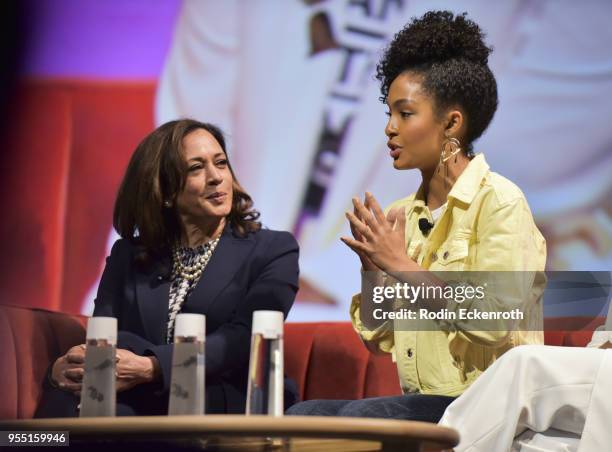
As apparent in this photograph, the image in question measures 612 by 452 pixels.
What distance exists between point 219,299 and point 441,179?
1.82ft

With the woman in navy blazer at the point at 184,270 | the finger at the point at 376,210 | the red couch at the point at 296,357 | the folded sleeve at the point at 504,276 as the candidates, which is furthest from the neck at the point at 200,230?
the folded sleeve at the point at 504,276

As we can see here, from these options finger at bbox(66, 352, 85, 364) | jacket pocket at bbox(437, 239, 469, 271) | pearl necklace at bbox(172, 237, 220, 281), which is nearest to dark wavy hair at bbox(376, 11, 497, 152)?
jacket pocket at bbox(437, 239, 469, 271)

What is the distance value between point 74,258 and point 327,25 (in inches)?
41.3

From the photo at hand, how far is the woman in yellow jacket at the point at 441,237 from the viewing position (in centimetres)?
180

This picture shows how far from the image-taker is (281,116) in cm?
290

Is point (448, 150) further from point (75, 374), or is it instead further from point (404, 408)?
point (75, 374)

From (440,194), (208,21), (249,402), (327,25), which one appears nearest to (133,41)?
(208,21)

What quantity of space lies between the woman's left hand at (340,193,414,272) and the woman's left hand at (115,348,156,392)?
1.62 feet

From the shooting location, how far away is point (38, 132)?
309 centimetres

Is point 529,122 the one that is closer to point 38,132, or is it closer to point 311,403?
point 311,403

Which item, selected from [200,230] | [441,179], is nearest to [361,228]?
[441,179]

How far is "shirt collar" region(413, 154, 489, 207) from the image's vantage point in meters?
1.92

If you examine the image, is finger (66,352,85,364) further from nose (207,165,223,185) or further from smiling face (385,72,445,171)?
smiling face (385,72,445,171)

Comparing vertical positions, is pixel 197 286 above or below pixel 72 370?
above
